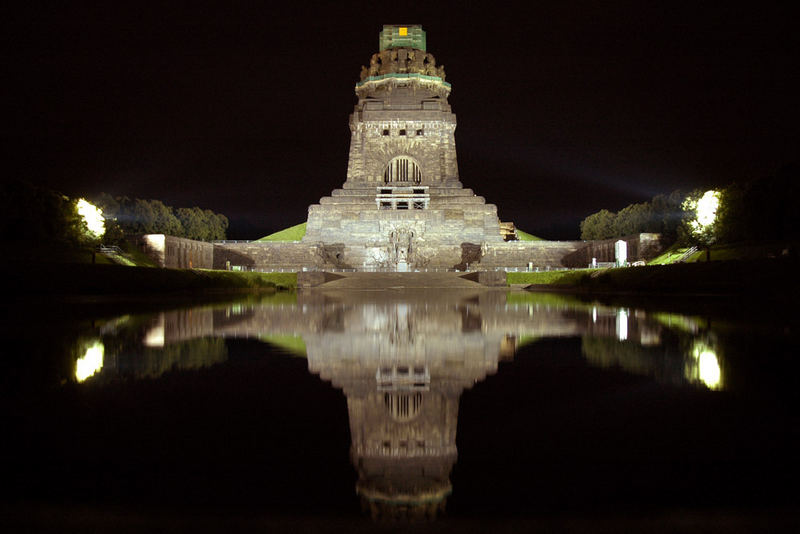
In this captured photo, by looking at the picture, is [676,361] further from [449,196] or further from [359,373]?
[449,196]

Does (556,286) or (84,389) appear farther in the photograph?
(556,286)

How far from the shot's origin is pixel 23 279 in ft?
66.6

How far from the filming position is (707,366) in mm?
5570

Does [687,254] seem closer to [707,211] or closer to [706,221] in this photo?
[706,221]

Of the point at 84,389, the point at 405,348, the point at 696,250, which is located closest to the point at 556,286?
the point at 696,250

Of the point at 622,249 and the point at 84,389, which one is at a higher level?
the point at 622,249

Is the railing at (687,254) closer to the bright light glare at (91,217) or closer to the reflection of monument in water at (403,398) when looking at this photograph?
the reflection of monument in water at (403,398)

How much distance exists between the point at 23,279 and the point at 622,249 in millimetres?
36413

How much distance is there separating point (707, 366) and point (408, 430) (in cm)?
349

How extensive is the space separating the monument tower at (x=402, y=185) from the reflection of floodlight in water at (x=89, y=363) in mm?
45579

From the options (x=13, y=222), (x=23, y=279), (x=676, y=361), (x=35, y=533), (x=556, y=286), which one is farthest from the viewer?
(x=556, y=286)

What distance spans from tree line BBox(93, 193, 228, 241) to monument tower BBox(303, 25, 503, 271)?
1100 cm

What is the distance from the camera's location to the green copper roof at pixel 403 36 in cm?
7331

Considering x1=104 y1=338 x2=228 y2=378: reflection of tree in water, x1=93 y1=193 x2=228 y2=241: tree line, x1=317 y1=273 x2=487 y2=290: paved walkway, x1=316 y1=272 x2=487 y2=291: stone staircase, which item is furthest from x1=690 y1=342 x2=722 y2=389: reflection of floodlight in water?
x1=93 y1=193 x2=228 y2=241: tree line
